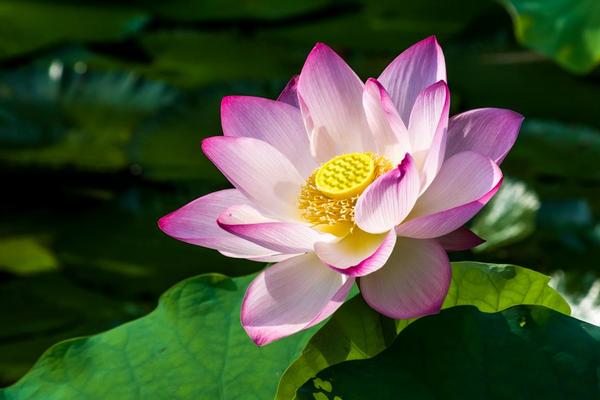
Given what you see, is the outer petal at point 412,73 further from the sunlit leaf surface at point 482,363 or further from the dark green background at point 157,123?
the dark green background at point 157,123

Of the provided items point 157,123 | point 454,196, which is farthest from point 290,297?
point 157,123

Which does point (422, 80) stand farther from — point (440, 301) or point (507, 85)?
point (507, 85)

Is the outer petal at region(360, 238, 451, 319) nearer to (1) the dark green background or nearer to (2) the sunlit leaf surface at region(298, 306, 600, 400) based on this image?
(2) the sunlit leaf surface at region(298, 306, 600, 400)

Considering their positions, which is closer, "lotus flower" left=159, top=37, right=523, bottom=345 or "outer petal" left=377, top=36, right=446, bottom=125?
"lotus flower" left=159, top=37, right=523, bottom=345

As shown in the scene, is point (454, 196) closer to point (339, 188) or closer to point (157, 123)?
point (339, 188)

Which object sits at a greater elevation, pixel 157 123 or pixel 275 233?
pixel 275 233

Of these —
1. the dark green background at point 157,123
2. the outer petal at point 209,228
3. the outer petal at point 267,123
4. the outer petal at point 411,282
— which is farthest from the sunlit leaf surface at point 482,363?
the dark green background at point 157,123

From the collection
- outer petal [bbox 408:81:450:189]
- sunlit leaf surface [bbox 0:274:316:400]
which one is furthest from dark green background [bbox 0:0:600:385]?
outer petal [bbox 408:81:450:189]

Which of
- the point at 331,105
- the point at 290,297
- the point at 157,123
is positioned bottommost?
the point at 157,123
